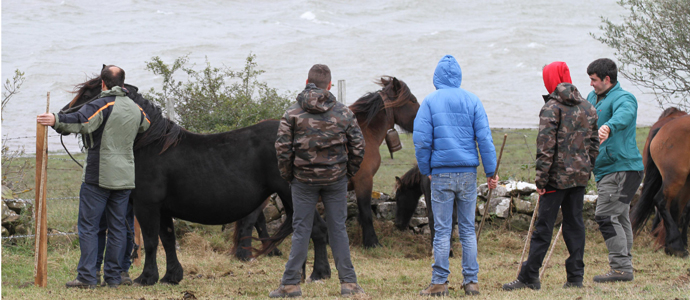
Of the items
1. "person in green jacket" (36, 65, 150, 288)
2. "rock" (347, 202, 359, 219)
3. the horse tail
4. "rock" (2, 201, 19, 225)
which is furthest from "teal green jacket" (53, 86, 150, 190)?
the horse tail

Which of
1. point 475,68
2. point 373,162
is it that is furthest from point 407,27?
point 373,162

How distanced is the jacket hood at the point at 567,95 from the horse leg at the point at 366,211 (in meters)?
3.08

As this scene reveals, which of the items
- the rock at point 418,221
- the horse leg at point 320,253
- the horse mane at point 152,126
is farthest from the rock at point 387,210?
the horse mane at point 152,126

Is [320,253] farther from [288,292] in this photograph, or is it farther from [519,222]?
[519,222]

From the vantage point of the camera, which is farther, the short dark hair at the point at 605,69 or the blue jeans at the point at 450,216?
the short dark hair at the point at 605,69

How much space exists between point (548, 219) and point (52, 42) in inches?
2504

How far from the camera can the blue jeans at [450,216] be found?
440cm

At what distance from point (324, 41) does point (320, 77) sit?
6140 cm

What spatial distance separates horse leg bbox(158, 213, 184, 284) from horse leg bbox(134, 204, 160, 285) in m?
0.12

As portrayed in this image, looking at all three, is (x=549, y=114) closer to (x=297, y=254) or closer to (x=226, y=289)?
(x=297, y=254)

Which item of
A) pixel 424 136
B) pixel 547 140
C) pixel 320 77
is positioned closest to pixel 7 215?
pixel 320 77

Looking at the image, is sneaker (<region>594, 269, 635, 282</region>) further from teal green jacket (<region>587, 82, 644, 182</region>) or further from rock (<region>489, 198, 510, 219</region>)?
rock (<region>489, 198, 510, 219</region>)

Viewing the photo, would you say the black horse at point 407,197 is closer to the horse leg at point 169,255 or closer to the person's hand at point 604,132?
the person's hand at point 604,132

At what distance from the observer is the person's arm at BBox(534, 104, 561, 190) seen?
4574mm
